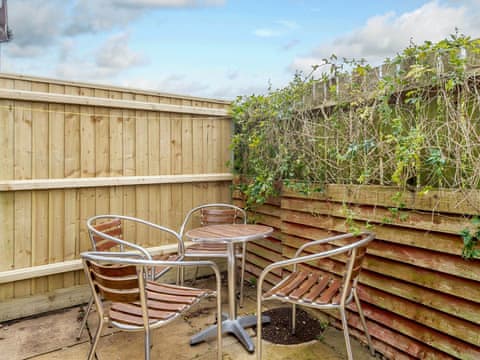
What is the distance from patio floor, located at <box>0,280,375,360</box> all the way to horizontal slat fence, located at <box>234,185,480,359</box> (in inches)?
11.6

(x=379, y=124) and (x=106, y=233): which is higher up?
(x=379, y=124)

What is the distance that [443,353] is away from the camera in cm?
166

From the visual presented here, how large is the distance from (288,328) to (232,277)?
0.58 m

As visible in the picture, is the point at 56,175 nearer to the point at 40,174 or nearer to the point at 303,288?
the point at 40,174

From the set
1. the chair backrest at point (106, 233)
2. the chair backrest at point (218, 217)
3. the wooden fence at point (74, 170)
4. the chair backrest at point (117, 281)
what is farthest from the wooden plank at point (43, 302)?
the chair backrest at point (117, 281)

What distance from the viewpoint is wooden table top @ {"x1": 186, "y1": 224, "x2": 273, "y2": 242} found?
82.7 inches

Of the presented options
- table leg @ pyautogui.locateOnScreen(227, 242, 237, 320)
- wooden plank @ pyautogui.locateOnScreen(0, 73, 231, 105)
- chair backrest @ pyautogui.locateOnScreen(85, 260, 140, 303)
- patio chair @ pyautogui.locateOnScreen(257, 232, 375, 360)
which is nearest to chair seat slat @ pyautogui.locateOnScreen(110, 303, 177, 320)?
chair backrest @ pyautogui.locateOnScreen(85, 260, 140, 303)

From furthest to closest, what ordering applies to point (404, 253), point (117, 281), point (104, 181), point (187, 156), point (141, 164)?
point (187, 156)
point (141, 164)
point (104, 181)
point (404, 253)
point (117, 281)

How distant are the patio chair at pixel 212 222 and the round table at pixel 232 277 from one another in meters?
0.26

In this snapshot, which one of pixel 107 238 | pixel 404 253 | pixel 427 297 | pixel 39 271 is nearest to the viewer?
pixel 427 297

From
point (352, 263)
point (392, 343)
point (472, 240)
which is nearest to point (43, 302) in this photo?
point (352, 263)

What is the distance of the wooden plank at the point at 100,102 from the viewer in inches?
96.9

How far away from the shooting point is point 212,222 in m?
3.09

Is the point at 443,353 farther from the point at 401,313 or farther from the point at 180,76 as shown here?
the point at 180,76
